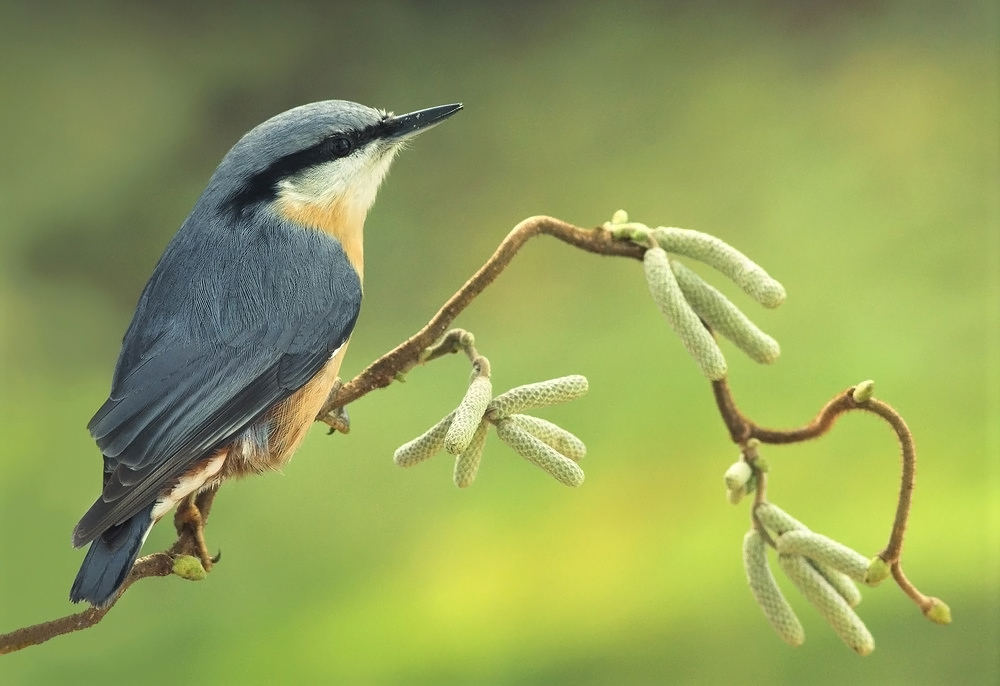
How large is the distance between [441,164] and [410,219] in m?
0.15

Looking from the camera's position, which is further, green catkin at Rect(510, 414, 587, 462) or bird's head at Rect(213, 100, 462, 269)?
bird's head at Rect(213, 100, 462, 269)

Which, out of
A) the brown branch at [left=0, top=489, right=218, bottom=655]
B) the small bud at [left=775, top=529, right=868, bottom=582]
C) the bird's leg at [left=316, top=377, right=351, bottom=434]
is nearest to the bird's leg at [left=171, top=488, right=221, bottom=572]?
the brown branch at [left=0, top=489, right=218, bottom=655]

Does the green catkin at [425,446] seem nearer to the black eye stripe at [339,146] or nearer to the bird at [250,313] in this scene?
the bird at [250,313]

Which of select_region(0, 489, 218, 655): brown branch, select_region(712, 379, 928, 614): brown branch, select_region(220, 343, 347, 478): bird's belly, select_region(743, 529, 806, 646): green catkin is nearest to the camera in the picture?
select_region(0, 489, 218, 655): brown branch

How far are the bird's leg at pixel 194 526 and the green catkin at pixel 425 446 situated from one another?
0.16 m

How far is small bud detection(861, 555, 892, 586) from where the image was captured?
0.79 metres

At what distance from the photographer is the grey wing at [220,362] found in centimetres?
90

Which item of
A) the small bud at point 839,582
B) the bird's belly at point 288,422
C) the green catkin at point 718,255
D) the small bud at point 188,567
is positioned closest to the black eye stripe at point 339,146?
the bird's belly at point 288,422

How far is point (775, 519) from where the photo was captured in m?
0.86

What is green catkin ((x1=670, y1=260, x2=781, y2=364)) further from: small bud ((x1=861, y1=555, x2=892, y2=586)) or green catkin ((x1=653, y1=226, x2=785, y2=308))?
small bud ((x1=861, y1=555, x2=892, y2=586))

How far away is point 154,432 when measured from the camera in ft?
2.97

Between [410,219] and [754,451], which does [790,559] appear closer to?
[754,451]

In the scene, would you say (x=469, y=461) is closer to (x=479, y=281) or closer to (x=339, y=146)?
(x=479, y=281)

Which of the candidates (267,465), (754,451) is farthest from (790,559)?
(267,465)
